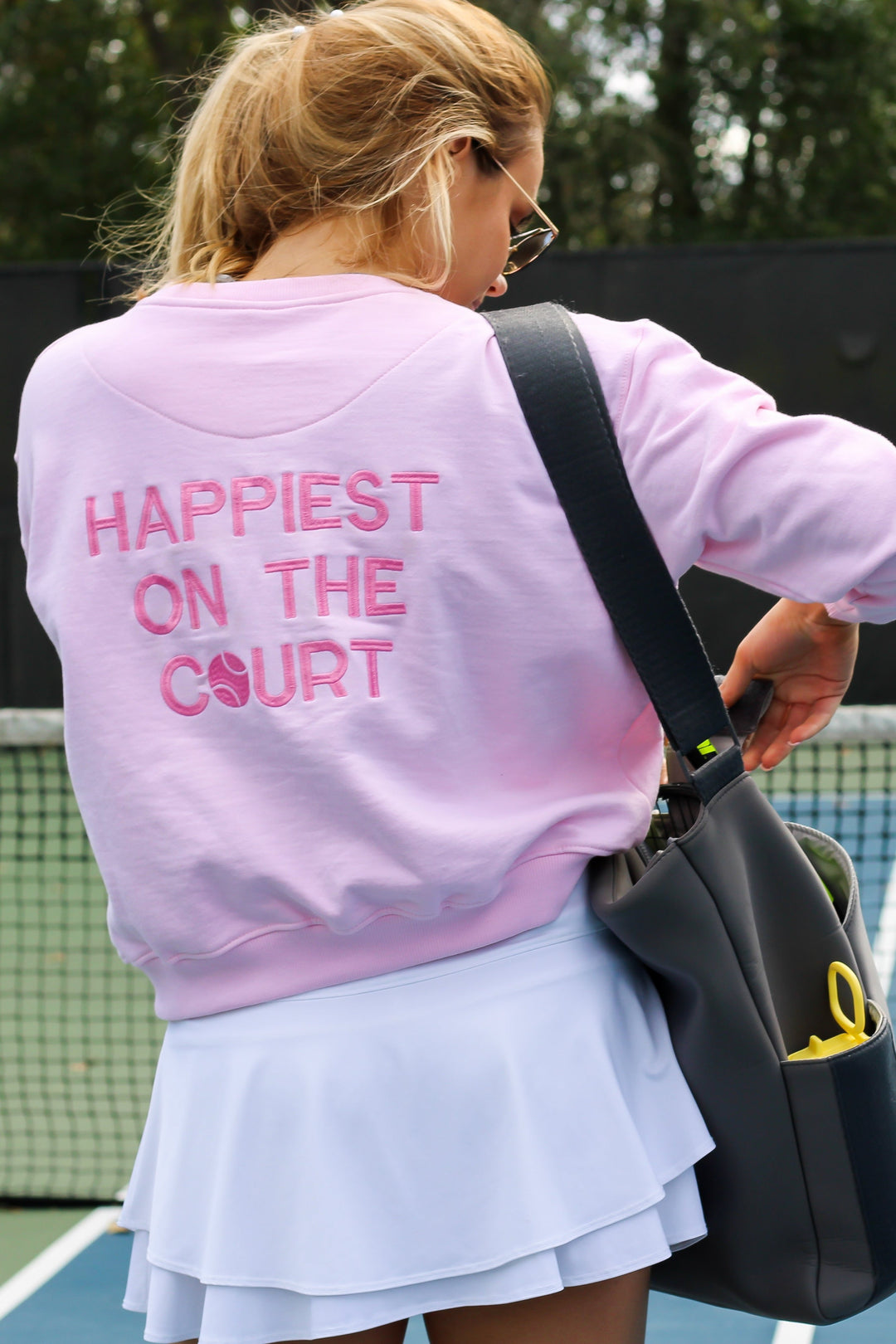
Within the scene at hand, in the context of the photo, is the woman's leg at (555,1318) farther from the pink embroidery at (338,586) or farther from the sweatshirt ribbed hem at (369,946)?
the pink embroidery at (338,586)

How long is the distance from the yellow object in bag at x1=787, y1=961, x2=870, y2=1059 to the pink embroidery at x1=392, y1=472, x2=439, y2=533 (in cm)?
49

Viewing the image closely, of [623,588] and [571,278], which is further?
[571,278]

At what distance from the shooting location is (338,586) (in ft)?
3.28

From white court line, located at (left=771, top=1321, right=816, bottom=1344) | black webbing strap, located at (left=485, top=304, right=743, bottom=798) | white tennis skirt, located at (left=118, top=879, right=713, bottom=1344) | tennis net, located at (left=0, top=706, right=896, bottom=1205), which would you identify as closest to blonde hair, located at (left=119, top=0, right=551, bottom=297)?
black webbing strap, located at (left=485, top=304, right=743, bottom=798)

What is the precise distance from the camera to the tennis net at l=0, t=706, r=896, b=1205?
3279mm

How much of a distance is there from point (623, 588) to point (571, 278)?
7536mm

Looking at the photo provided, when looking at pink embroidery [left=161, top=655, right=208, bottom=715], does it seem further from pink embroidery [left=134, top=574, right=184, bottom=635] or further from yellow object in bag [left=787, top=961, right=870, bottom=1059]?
yellow object in bag [left=787, top=961, right=870, bottom=1059]

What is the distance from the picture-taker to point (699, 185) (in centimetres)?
1678

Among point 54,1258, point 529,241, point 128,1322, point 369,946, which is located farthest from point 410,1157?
point 54,1258

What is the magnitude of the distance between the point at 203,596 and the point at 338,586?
10cm

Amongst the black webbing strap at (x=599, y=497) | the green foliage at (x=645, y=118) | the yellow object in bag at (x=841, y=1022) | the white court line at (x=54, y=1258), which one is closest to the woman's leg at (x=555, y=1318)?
the yellow object in bag at (x=841, y=1022)

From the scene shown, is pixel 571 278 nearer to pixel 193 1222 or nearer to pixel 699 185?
pixel 193 1222

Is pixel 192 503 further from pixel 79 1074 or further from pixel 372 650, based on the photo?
pixel 79 1074

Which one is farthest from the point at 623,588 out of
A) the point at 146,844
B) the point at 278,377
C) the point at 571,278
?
the point at 571,278
